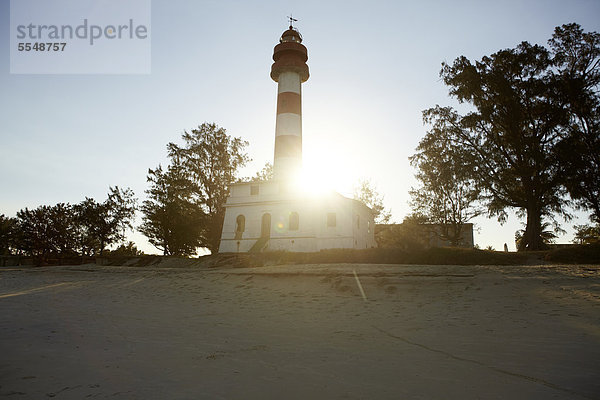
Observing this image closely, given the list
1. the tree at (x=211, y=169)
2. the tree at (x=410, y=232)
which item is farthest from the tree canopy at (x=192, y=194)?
the tree at (x=410, y=232)

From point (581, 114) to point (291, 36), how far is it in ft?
72.2

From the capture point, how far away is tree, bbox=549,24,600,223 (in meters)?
20.4

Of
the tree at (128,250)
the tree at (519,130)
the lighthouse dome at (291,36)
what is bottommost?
the tree at (128,250)

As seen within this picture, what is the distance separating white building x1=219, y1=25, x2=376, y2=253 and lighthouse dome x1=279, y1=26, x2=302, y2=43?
275cm

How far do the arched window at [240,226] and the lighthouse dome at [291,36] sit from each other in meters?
15.8

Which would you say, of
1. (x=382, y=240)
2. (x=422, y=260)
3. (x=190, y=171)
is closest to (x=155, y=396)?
(x=422, y=260)

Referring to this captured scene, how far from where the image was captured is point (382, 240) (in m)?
35.7

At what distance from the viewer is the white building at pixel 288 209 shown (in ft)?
85.7

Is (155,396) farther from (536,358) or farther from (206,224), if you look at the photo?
(206,224)

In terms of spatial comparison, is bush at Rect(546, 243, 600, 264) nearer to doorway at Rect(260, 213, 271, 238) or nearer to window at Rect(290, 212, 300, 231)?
window at Rect(290, 212, 300, 231)

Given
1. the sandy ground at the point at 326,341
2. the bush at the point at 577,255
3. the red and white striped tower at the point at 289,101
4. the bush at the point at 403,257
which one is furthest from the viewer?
the red and white striped tower at the point at 289,101

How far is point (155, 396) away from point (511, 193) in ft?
77.5

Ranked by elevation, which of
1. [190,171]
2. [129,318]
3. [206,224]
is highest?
[190,171]

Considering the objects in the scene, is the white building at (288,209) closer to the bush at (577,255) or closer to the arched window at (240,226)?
the arched window at (240,226)
